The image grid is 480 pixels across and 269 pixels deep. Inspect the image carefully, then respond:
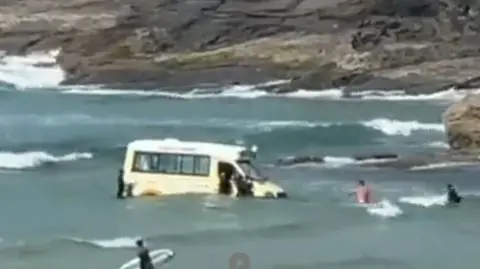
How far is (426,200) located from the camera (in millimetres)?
3969

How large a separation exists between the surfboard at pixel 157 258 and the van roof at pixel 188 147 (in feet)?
2.12

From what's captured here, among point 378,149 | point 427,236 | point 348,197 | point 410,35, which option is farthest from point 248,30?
point 427,236

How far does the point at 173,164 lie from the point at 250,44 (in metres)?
1.23

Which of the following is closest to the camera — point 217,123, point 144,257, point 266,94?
point 144,257

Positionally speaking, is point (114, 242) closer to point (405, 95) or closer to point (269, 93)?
point (269, 93)

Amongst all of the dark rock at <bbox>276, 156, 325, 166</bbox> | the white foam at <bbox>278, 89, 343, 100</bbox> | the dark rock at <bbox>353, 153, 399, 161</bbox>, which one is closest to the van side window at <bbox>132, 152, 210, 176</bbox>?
the dark rock at <bbox>276, 156, 325, 166</bbox>

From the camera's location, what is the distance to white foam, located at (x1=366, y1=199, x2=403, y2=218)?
3803 mm

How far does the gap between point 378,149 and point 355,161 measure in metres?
0.12

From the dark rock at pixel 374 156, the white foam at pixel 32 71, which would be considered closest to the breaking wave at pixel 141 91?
the white foam at pixel 32 71

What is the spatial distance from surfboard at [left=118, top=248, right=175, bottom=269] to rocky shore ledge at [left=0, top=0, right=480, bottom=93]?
4.78 feet

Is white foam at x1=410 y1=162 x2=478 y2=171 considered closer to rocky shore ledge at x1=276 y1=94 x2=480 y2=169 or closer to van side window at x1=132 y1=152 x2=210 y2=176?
rocky shore ledge at x1=276 y1=94 x2=480 y2=169

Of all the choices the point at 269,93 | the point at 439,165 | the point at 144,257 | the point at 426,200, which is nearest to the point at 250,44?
the point at 269,93

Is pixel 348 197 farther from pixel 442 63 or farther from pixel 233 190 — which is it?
pixel 442 63

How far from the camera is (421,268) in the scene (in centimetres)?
336
